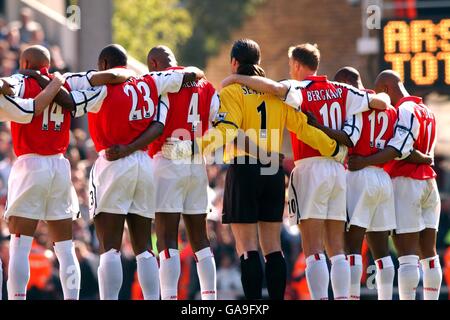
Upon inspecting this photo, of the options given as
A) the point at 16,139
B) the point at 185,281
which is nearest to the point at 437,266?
the point at 16,139

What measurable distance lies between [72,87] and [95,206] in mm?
1053

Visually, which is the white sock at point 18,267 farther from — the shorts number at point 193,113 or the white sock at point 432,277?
the white sock at point 432,277

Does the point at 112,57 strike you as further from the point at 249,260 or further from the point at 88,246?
the point at 88,246

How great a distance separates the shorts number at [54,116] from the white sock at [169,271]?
4.82 ft

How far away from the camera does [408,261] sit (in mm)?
12539

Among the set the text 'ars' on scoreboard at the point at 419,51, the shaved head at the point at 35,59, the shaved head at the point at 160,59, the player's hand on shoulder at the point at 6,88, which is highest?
the text 'ars' on scoreboard at the point at 419,51

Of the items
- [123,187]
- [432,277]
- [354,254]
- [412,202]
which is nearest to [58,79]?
[123,187]

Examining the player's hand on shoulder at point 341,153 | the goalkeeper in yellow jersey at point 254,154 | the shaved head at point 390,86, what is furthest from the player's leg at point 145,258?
the shaved head at point 390,86

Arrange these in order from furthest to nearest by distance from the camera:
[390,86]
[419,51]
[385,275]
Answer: [419,51], [390,86], [385,275]

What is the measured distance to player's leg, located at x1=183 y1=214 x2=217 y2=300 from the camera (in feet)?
38.5

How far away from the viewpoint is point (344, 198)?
11.9m

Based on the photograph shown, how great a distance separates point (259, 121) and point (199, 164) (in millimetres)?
679

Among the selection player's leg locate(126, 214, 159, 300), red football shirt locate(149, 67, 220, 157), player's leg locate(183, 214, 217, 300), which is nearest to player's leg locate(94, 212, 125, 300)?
player's leg locate(126, 214, 159, 300)

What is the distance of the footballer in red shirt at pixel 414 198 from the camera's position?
494 inches
